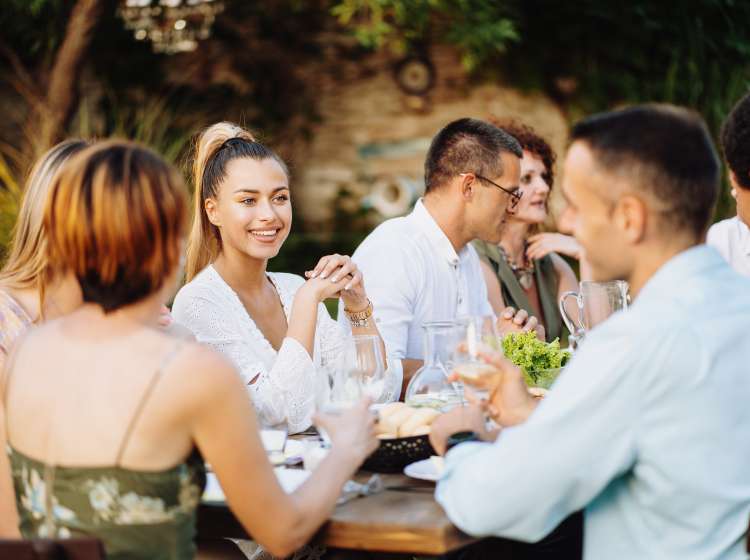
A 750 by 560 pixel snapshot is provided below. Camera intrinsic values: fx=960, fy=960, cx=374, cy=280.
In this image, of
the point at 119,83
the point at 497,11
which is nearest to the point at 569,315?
the point at 497,11

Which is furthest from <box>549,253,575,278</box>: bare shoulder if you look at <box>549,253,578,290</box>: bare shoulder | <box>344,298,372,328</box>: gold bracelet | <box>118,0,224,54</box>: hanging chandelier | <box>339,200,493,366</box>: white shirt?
<box>118,0,224,54</box>: hanging chandelier

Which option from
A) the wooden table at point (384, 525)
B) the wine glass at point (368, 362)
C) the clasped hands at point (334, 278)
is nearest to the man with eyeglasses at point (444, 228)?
the clasped hands at point (334, 278)

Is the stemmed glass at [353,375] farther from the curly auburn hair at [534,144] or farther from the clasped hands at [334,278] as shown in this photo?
the curly auburn hair at [534,144]

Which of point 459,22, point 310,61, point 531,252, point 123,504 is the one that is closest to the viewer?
point 123,504

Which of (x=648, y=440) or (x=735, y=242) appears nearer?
(x=648, y=440)

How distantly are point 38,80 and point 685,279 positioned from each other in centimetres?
755

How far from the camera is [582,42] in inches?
384

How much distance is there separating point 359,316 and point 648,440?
1.71 meters

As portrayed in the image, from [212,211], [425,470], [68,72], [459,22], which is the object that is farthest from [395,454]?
[459,22]

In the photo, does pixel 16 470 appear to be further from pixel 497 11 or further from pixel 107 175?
pixel 497 11

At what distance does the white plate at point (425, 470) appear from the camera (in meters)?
2.20

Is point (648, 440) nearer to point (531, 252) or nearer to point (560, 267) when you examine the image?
point (531, 252)

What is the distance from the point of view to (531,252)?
4812mm

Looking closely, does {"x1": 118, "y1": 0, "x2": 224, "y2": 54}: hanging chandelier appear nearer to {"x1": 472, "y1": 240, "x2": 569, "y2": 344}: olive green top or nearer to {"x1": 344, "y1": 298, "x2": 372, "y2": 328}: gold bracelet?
{"x1": 472, "y1": 240, "x2": 569, "y2": 344}: olive green top
